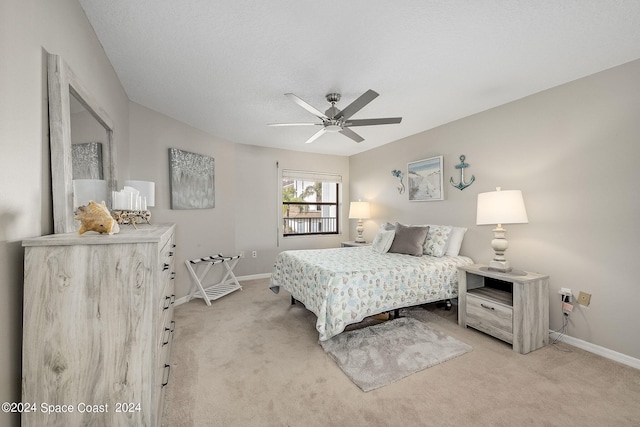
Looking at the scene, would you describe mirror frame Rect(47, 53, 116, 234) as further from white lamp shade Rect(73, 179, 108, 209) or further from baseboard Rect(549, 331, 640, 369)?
baseboard Rect(549, 331, 640, 369)

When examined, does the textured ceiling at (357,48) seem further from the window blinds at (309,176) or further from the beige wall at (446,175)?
the window blinds at (309,176)

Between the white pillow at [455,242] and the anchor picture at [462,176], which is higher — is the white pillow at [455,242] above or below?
below

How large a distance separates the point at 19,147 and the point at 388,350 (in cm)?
256

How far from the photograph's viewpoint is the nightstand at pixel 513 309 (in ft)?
7.14

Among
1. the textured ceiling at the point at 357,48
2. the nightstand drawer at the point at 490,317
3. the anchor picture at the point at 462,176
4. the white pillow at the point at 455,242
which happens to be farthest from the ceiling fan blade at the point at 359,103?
the nightstand drawer at the point at 490,317

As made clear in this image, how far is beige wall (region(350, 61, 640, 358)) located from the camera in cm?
205

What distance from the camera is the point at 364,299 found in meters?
2.38

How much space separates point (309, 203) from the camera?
5.23 m

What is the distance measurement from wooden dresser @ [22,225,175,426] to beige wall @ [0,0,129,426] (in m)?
0.06

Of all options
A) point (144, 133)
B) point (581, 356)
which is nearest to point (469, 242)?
point (581, 356)

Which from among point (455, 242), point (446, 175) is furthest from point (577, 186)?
point (446, 175)

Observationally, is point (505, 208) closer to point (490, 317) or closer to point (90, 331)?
point (490, 317)

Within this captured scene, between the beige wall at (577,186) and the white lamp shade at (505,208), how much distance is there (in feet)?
1.17

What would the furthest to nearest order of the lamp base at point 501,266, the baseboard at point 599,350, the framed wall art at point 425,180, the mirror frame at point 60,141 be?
1. the framed wall art at point 425,180
2. the lamp base at point 501,266
3. the baseboard at point 599,350
4. the mirror frame at point 60,141
